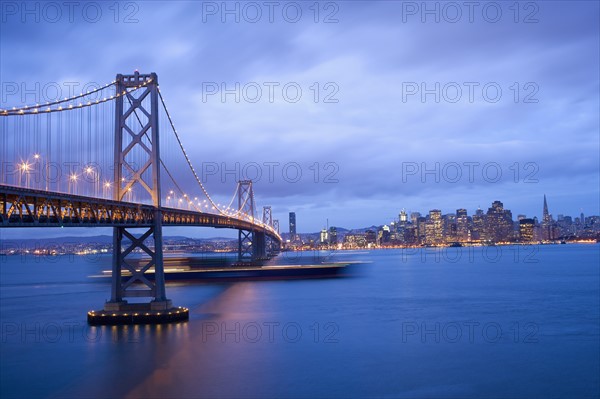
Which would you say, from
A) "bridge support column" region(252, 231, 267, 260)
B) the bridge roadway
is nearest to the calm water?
the bridge roadway

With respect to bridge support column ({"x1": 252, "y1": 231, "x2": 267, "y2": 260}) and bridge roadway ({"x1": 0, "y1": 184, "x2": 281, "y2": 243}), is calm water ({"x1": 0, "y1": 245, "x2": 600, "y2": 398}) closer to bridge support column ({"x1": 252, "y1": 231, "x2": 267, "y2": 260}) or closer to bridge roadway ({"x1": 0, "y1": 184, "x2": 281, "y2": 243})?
bridge roadway ({"x1": 0, "y1": 184, "x2": 281, "y2": 243})

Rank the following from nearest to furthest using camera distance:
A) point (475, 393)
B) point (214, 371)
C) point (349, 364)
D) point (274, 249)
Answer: point (475, 393) < point (214, 371) < point (349, 364) < point (274, 249)

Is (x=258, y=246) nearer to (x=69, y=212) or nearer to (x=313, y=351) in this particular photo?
(x=313, y=351)

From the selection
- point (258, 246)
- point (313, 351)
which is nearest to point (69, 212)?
point (313, 351)

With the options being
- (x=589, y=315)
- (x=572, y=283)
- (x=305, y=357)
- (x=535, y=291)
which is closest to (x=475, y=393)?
(x=305, y=357)

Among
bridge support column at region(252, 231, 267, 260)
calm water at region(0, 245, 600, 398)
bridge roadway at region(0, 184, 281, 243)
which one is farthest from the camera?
bridge support column at region(252, 231, 267, 260)

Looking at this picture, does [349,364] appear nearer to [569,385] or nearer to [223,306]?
[569,385]
